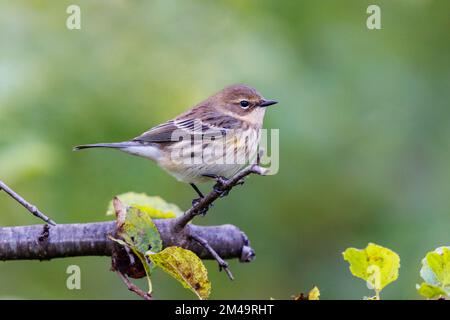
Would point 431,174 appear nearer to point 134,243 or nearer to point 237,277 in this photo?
point 237,277

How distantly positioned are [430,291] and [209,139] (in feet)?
10.1

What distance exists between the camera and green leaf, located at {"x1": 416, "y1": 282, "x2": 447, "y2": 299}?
7.55ft

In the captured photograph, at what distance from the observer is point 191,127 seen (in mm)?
5445

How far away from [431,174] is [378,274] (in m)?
3.65

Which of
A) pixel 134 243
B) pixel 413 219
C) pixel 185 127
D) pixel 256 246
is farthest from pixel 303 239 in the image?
pixel 134 243

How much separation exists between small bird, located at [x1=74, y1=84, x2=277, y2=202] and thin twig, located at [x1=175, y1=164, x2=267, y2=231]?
1.10 meters

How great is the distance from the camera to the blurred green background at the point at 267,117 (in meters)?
4.94

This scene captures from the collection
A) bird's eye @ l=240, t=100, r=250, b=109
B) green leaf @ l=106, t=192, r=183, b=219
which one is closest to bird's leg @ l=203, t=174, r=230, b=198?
green leaf @ l=106, t=192, r=183, b=219

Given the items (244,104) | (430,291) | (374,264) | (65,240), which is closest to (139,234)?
(374,264)

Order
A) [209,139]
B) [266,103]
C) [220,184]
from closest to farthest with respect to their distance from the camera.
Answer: [220,184], [209,139], [266,103]

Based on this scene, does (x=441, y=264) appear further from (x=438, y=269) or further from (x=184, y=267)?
(x=184, y=267)

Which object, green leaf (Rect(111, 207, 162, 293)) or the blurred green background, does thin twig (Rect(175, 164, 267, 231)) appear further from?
the blurred green background

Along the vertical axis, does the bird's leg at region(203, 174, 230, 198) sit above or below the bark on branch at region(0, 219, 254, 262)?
above

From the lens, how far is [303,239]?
624cm
